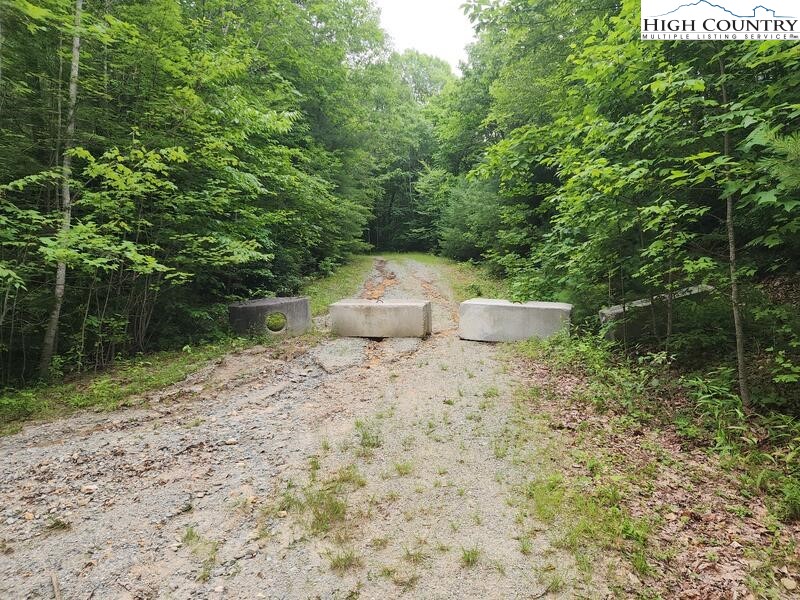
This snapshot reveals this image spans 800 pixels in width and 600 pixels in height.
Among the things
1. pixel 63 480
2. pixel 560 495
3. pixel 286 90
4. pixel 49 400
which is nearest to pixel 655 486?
pixel 560 495

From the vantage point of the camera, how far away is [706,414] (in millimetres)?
4578

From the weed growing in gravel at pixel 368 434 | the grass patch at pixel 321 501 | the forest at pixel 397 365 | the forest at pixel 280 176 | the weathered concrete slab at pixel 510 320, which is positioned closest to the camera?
the forest at pixel 397 365

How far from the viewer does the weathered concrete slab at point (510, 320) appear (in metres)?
8.14

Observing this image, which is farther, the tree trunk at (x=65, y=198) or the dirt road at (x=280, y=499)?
the tree trunk at (x=65, y=198)

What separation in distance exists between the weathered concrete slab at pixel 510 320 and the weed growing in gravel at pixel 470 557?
5815 millimetres

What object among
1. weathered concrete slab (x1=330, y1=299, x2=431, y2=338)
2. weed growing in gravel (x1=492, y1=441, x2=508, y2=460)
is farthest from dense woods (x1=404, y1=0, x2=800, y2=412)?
weathered concrete slab (x1=330, y1=299, x2=431, y2=338)

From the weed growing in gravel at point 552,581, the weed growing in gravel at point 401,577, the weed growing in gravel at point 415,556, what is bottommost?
the weed growing in gravel at point 401,577

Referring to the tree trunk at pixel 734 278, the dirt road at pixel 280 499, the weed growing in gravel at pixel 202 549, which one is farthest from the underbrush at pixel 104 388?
the tree trunk at pixel 734 278

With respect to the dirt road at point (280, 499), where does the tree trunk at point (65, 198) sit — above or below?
above

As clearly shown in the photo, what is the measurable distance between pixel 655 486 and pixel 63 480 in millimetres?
5563

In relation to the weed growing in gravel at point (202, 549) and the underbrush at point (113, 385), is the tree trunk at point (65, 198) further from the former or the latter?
the weed growing in gravel at point (202, 549)

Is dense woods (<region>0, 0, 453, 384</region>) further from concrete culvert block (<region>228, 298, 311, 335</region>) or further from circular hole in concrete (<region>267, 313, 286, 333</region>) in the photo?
circular hole in concrete (<region>267, 313, 286, 333</region>)

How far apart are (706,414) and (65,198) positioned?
9.18 m

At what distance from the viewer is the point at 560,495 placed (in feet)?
11.2
